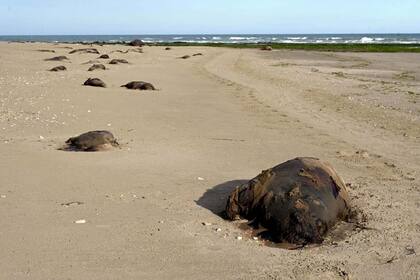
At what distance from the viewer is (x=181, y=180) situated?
655 centimetres

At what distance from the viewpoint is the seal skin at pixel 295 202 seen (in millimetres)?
4801

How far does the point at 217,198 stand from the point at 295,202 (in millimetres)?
1269

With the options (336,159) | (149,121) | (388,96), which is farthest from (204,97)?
(336,159)

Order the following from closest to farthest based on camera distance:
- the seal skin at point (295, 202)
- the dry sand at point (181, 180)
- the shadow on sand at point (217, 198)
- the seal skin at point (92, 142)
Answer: the dry sand at point (181, 180) < the seal skin at point (295, 202) < the shadow on sand at point (217, 198) < the seal skin at point (92, 142)

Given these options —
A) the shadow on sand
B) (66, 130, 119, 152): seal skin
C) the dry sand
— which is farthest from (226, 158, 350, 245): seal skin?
(66, 130, 119, 152): seal skin

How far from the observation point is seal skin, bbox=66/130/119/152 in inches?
310

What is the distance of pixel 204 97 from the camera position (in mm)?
14453

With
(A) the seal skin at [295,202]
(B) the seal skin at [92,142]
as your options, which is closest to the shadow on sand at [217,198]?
(A) the seal skin at [295,202]

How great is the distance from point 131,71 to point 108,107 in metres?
10.1

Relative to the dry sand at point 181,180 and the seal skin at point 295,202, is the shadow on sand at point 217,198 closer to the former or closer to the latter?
the dry sand at point 181,180

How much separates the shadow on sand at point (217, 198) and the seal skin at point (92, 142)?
2326mm

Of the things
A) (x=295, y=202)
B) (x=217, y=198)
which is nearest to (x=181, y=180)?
(x=217, y=198)

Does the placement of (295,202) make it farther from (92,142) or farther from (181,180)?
(92,142)

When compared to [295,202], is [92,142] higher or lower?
lower
